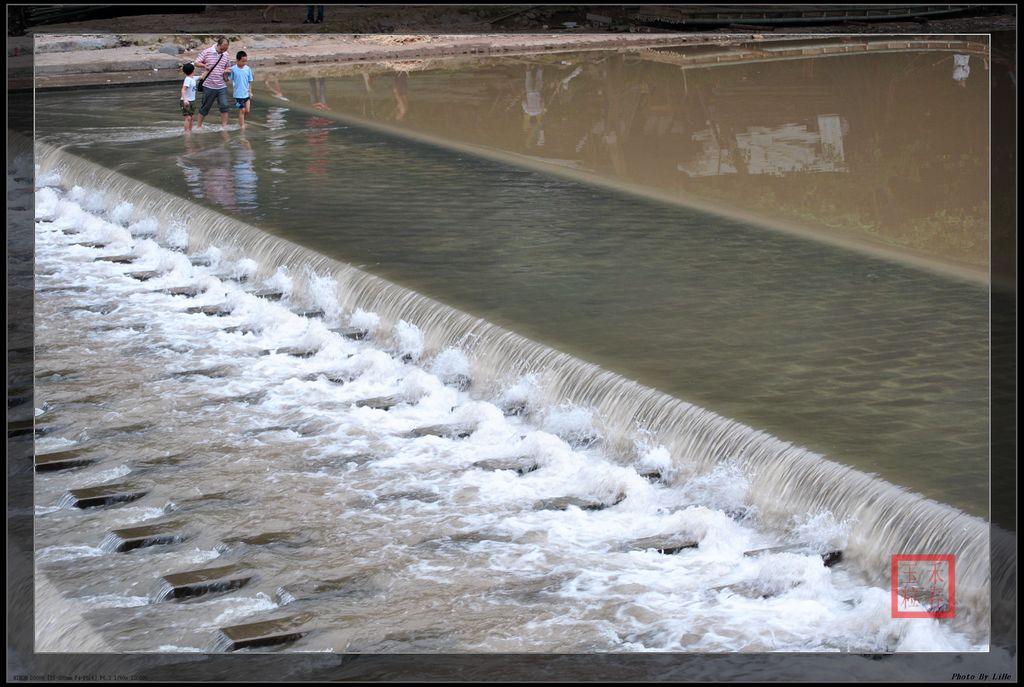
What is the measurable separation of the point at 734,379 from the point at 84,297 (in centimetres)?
545

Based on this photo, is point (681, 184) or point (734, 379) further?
point (681, 184)

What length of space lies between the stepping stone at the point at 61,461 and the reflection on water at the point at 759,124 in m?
6.02

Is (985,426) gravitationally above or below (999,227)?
below

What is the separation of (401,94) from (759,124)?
5.28 metres

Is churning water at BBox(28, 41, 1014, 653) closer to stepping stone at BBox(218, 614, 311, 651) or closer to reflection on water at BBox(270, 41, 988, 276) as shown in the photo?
stepping stone at BBox(218, 614, 311, 651)

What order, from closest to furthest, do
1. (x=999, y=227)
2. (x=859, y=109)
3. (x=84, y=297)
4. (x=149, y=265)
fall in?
(x=999, y=227) → (x=84, y=297) → (x=149, y=265) → (x=859, y=109)

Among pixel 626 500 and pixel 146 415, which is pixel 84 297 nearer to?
pixel 146 415

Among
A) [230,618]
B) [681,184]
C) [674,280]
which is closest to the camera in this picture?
[230,618]

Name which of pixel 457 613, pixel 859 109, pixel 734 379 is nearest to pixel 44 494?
pixel 457 613

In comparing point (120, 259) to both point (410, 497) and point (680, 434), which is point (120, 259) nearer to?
point (410, 497)

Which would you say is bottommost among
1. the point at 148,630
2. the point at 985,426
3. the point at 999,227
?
the point at 148,630

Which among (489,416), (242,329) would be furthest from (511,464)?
(242,329)

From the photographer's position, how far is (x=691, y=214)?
1205cm

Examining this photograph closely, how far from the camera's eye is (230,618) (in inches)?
242
